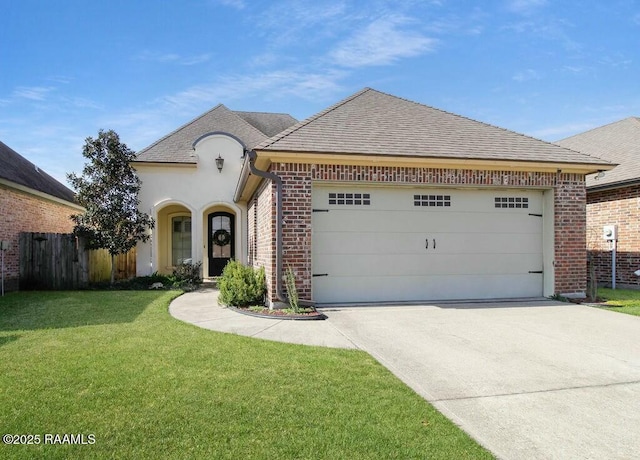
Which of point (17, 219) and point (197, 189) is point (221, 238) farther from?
point (17, 219)

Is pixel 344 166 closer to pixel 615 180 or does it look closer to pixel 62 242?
pixel 615 180

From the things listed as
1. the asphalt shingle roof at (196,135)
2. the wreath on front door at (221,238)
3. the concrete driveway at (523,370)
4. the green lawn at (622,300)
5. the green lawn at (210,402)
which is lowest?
the green lawn at (622,300)

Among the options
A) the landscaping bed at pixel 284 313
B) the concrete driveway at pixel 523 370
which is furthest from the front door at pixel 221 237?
the concrete driveway at pixel 523 370

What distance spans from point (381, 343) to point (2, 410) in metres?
3.91

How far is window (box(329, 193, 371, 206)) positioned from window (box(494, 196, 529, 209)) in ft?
9.76

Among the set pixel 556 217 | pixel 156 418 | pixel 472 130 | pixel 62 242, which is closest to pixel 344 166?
pixel 472 130

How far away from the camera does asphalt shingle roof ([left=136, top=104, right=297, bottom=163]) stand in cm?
1399

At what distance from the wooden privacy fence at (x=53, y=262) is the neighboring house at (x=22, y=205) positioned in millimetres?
242

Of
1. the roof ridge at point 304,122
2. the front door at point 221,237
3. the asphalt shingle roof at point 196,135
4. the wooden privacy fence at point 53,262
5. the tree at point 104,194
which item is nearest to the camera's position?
the roof ridge at point 304,122

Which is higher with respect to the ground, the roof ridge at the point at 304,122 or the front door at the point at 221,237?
the roof ridge at the point at 304,122

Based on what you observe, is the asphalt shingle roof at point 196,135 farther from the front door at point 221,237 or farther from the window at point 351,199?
the window at point 351,199

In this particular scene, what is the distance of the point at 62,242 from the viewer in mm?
12125

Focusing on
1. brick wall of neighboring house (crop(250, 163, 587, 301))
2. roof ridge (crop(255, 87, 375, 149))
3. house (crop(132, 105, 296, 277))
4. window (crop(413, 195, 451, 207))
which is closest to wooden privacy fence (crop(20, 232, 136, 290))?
house (crop(132, 105, 296, 277))

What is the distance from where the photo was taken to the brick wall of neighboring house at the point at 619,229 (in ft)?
36.4
